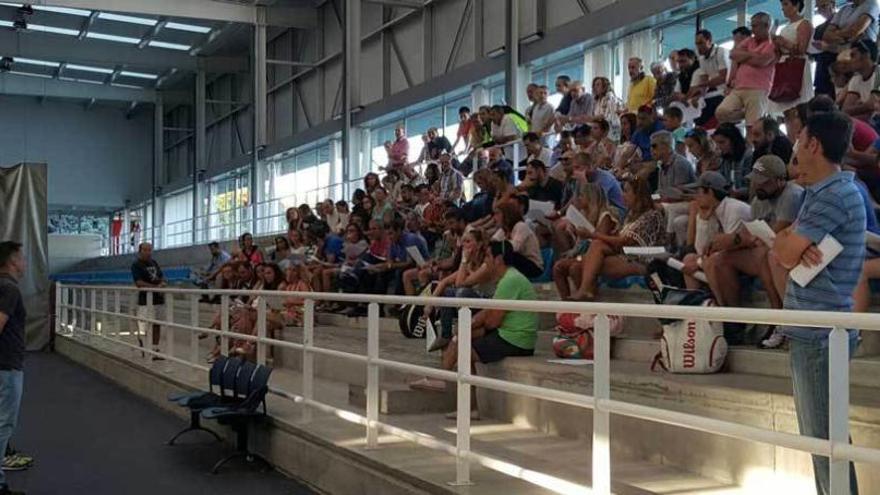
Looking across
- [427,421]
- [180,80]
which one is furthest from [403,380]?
[180,80]

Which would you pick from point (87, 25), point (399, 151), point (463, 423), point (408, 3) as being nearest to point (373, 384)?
point (463, 423)

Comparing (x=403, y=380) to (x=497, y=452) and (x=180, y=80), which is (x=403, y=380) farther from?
(x=180, y=80)

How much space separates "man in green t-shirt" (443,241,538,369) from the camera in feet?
21.3

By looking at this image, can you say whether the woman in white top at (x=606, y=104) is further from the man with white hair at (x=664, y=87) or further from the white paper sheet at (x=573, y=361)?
the white paper sheet at (x=573, y=361)

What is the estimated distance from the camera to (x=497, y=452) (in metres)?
5.39

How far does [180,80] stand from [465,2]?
21.0 metres


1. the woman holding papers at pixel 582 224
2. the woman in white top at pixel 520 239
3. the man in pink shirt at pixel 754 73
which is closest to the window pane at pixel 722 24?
the man in pink shirt at pixel 754 73

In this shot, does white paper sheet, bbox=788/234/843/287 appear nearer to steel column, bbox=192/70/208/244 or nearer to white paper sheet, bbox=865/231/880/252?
white paper sheet, bbox=865/231/880/252

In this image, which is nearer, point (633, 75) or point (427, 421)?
point (427, 421)

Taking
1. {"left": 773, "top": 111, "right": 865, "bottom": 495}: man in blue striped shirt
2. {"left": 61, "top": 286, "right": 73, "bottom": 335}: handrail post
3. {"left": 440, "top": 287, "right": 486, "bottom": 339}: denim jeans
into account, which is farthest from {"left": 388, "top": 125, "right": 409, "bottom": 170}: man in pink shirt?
{"left": 773, "top": 111, "right": 865, "bottom": 495}: man in blue striped shirt

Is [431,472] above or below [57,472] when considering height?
above

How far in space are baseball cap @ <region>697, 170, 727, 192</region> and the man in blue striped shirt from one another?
306cm

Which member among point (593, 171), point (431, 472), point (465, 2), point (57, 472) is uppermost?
point (465, 2)

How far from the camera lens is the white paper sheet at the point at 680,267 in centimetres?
602
